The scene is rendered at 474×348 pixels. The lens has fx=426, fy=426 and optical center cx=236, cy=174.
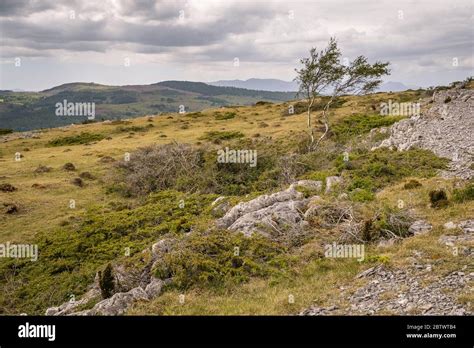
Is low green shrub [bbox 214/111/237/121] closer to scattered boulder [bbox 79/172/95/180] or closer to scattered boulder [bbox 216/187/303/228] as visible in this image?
scattered boulder [bbox 79/172/95/180]

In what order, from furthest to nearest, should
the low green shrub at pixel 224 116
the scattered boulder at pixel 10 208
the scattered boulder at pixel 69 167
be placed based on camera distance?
the low green shrub at pixel 224 116
the scattered boulder at pixel 69 167
the scattered boulder at pixel 10 208

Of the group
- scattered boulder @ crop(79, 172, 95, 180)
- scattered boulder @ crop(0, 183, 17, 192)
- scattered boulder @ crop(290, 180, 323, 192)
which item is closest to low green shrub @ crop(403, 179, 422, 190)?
scattered boulder @ crop(290, 180, 323, 192)

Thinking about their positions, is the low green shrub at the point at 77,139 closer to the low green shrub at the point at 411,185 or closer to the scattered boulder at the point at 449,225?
the low green shrub at the point at 411,185

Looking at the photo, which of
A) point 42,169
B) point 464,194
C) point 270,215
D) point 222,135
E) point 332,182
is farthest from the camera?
point 222,135

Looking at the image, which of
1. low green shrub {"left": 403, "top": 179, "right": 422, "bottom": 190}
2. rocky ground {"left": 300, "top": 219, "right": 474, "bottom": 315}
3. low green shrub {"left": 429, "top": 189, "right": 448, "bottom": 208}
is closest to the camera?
rocky ground {"left": 300, "top": 219, "right": 474, "bottom": 315}

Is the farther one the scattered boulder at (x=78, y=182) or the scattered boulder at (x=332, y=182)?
the scattered boulder at (x=78, y=182)

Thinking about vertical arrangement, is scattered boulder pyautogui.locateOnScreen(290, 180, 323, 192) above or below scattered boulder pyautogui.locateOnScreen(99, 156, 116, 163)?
below

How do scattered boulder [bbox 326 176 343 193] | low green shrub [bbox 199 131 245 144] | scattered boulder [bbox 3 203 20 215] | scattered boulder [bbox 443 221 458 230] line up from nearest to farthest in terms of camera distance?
scattered boulder [bbox 443 221 458 230] → scattered boulder [bbox 326 176 343 193] → scattered boulder [bbox 3 203 20 215] → low green shrub [bbox 199 131 245 144]

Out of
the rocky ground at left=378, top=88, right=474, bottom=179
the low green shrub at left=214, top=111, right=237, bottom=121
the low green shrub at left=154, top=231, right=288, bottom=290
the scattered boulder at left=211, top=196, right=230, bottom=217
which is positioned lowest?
the low green shrub at left=154, top=231, right=288, bottom=290

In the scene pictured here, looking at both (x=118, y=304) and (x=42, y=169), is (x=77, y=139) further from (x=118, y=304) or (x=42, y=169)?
(x=118, y=304)

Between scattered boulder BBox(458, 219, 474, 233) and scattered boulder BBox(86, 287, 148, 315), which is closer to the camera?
scattered boulder BBox(86, 287, 148, 315)

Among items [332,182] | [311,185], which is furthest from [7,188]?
[332,182]

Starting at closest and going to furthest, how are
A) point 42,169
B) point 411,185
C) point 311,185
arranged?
1. point 411,185
2. point 311,185
3. point 42,169

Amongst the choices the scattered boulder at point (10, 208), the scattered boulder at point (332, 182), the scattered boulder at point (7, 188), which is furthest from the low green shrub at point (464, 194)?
the scattered boulder at point (7, 188)
